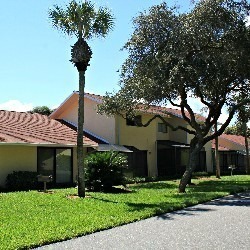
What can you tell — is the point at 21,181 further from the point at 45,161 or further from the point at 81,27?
the point at 81,27

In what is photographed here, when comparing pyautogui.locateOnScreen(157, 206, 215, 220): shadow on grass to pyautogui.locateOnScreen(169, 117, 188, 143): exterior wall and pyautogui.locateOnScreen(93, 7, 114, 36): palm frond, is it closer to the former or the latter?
pyautogui.locateOnScreen(93, 7, 114, 36): palm frond

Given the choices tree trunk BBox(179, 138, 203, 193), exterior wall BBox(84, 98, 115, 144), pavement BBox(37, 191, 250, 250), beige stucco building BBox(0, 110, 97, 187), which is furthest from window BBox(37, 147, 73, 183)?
pavement BBox(37, 191, 250, 250)

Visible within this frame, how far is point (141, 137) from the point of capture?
33469mm

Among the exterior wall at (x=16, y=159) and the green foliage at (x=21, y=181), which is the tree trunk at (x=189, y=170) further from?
the exterior wall at (x=16, y=159)

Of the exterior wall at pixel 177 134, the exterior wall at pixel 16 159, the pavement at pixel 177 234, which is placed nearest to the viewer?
the pavement at pixel 177 234

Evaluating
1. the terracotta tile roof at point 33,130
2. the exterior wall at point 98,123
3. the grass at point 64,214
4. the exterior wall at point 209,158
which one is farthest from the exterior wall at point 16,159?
the exterior wall at point 209,158

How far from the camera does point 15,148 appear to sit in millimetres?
22312

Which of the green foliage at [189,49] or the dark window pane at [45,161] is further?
the dark window pane at [45,161]

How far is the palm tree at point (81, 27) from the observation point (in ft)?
53.8

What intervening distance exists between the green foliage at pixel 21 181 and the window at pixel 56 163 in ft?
5.31

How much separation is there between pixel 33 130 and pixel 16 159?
138 inches

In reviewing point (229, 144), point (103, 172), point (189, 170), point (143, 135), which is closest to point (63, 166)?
point (103, 172)

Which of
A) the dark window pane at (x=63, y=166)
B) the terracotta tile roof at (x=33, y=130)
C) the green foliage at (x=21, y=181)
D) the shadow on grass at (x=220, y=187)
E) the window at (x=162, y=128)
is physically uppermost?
the window at (x=162, y=128)

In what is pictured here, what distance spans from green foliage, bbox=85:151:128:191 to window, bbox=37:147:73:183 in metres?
4.48
